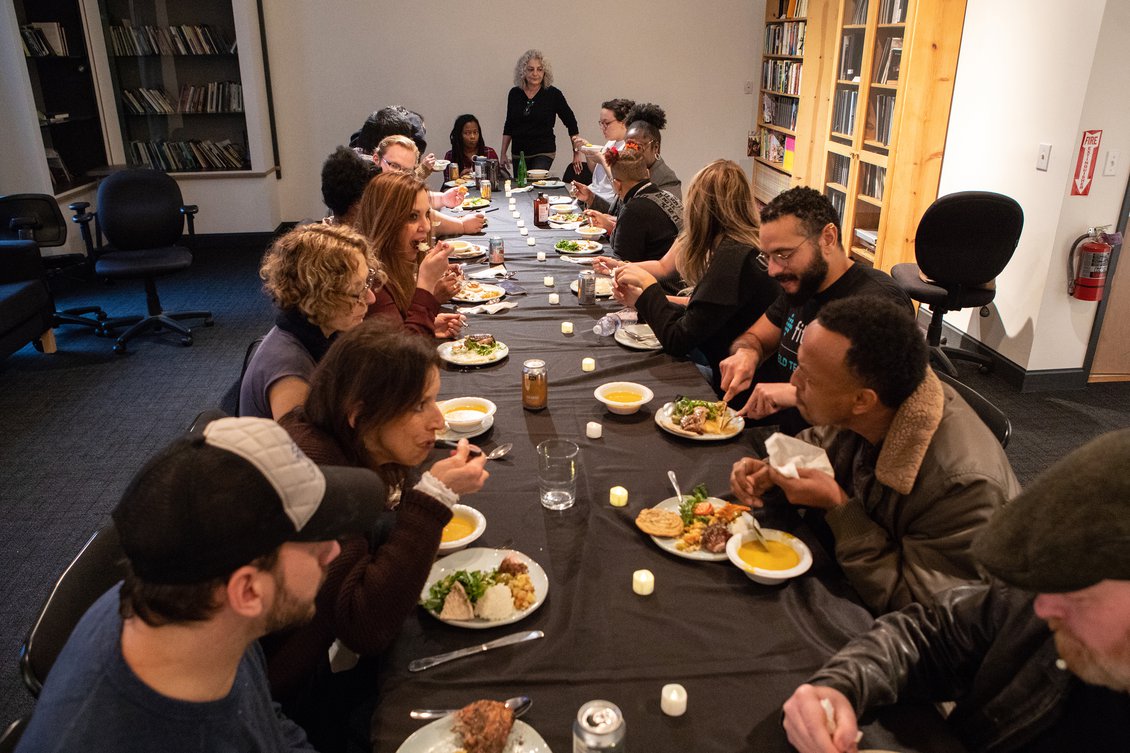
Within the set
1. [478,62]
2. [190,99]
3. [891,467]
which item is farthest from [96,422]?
[478,62]

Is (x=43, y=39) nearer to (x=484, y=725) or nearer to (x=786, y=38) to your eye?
(x=786, y=38)

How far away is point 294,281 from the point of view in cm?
213

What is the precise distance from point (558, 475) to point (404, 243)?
154cm

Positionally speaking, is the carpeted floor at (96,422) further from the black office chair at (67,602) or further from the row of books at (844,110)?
the row of books at (844,110)

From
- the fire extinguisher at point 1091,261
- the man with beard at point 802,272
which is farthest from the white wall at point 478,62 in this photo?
the man with beard at point 802,272

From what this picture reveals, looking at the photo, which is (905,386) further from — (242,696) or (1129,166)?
(1129,166)

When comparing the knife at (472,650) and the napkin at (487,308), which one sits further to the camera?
the napkin at (487,308)

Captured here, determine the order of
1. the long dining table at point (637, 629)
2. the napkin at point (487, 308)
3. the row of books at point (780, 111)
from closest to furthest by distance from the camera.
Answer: the long dining table at point (637, 629) < the napkin at point (487, 308) < the row of books at point (780, 111)

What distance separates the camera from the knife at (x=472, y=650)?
4.37 ft

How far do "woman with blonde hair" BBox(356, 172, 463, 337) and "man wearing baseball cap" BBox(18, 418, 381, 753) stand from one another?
6.32 ft

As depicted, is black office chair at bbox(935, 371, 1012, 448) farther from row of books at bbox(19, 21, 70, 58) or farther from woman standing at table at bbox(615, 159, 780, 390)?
row of books at bbox(19, 21, 70, 58)

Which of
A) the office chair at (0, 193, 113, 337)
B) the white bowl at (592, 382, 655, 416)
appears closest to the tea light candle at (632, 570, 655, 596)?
the white bowl at (592, 382, 655, 416)

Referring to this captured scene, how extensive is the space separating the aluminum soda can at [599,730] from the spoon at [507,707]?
4.9 inches

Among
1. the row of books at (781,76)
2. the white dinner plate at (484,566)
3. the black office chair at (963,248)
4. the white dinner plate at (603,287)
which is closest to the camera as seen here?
the white dinner plate at (484,566)
